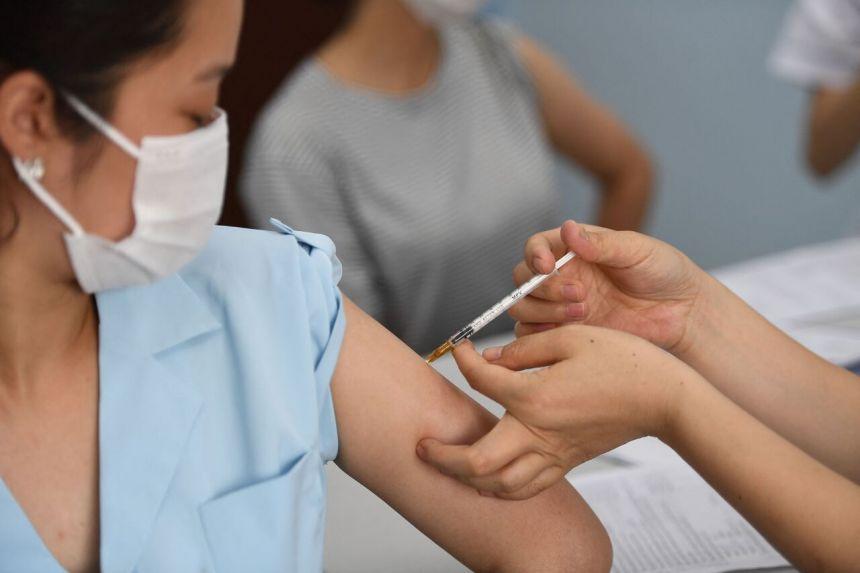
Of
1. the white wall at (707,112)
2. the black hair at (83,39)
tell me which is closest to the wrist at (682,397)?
the black hair at (83,39)

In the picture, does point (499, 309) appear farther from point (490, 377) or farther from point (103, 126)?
point (103, 126)

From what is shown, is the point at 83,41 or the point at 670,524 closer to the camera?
the point at 83,41

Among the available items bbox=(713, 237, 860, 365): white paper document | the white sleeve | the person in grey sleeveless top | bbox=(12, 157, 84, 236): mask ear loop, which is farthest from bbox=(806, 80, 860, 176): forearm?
bbox=(12, 157, 84, 236): mask ear loop

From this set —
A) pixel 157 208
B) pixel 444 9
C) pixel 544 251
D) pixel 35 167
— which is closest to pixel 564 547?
pixel 544 251

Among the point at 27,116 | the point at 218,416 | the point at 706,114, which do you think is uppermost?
the point at 27,116

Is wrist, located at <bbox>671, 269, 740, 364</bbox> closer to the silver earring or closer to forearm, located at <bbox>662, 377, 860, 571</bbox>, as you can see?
forearm, located at <bbox>662, 377, 860, 571</bbox>

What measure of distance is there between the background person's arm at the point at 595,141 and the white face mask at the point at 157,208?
139 centimetres

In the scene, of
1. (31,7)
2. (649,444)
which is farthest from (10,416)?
(649,444)

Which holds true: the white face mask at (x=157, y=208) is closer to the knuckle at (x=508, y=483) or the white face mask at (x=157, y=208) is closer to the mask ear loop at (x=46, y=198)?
the mask ear loop at (x=46, y=198)

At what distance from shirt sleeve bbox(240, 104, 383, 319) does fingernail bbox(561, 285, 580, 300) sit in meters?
0.87

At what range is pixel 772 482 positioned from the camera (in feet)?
3.50

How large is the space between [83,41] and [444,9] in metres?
1.23

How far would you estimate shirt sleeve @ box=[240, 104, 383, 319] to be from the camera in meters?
2.01

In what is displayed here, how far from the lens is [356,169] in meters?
2.06
